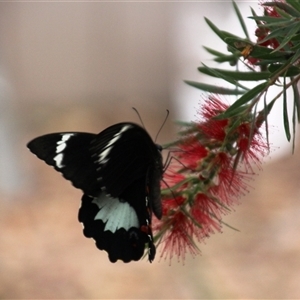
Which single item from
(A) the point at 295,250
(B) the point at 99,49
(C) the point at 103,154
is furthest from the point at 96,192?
(B) the point at 99,49

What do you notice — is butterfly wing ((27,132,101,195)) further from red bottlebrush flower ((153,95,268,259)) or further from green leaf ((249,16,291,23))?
green leaf ((249,16,291,23))

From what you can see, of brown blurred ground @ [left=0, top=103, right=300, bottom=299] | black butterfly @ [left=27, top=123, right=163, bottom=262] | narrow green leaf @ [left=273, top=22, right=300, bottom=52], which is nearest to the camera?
narrow green leaf @ [left=273, top=22, right=300, bottom=52]

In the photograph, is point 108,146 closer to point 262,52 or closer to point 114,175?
point 114,175

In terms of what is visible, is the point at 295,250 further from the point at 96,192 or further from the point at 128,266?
the point at 96,192

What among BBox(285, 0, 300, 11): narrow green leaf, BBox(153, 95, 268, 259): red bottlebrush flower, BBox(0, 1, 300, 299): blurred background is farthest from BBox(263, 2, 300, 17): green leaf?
BBox(0, 1, 300, 299): blurred background

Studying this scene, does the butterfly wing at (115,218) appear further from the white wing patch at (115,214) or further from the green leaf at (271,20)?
the green leaf at (271,20)

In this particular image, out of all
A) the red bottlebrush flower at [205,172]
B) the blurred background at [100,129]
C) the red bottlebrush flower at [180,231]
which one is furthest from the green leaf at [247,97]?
the blurred background at [100,129]

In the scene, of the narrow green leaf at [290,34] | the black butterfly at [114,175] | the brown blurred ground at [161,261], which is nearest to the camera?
the narrow green leaf at [290,34]
